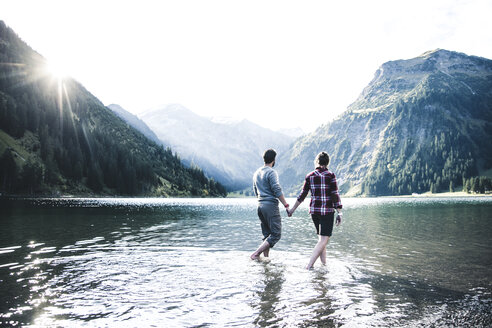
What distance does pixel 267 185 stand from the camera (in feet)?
43.7

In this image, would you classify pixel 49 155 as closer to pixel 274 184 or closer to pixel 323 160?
pixel 274 184

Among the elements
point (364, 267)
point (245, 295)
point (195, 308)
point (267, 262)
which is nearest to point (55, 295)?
point (195, 308)

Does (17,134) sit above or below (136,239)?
above

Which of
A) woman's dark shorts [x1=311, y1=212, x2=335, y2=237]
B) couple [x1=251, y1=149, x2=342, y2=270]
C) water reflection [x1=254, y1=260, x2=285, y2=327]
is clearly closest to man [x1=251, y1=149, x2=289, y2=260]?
couple [x1=251, y1=149, x2=342, y2=270]

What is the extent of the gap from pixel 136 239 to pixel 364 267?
47.6 ft

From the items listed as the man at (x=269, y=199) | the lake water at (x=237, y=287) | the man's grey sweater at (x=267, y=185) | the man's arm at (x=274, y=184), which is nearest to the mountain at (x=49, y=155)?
the lake water at (x=237, y=287)

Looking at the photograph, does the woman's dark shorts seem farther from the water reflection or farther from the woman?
the water reflection

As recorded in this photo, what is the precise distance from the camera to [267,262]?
1331cm

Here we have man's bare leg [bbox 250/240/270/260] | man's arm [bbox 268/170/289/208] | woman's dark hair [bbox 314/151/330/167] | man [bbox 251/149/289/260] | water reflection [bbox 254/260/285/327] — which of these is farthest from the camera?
man's bare leg [bbox 250/240/270/260]

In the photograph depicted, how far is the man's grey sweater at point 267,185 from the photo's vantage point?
510 inches

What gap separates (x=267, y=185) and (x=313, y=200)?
Answer: 6.54ft

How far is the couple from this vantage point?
12133 mm

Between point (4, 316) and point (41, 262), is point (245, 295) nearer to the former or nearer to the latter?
point (4, 316)

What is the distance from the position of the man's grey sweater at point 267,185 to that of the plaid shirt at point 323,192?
1232 mm
